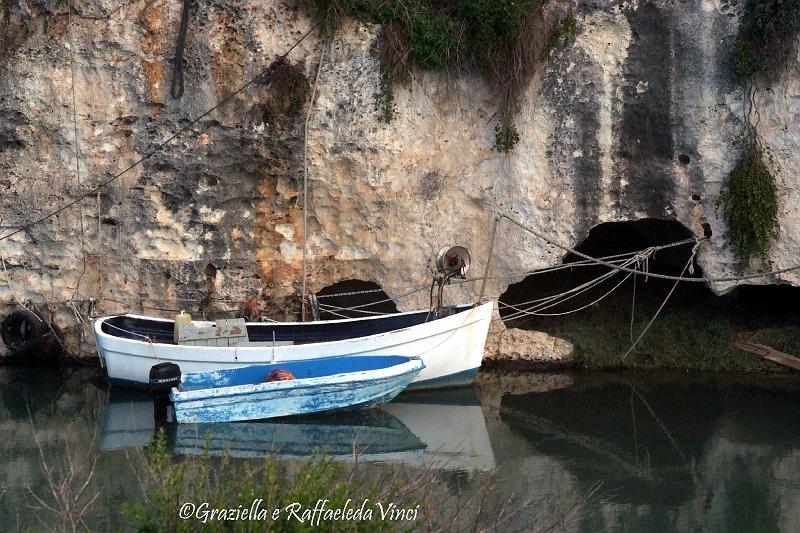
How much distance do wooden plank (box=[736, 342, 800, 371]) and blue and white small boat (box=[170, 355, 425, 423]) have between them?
4.67 m

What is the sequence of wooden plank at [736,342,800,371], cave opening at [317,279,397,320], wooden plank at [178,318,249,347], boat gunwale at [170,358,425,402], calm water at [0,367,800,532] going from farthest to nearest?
1. cave opening at [317,279,397,320]
2. wooden plank at [736,342,800,371]
3. wooden plank at [178,318,249,347]
4. boat gunwale at [170,358,425,402]
5. calm water at [0,367,800,532]

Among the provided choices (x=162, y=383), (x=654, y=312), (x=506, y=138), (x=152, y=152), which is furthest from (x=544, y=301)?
(x=152, y=152)

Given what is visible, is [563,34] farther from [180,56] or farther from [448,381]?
[180,56]

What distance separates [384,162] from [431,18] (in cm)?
186

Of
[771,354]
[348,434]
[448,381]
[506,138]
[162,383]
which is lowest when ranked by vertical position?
[348,434]

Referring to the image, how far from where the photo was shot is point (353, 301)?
1327 centimetres

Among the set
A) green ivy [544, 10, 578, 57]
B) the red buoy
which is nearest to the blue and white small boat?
the red buoy

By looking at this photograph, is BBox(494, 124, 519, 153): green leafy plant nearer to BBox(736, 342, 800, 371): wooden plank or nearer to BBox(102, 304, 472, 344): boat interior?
BBox(102, 304, 472, 344): boat interior

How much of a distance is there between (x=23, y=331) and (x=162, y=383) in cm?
321

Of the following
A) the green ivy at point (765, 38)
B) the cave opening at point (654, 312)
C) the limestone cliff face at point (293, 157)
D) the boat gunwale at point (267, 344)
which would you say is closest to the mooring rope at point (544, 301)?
the cave opening at point (654, 312)

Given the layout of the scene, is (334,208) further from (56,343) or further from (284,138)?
(56,343)

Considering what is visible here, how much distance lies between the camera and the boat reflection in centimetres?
883

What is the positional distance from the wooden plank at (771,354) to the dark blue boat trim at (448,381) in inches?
143

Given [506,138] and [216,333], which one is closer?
[216,333]
